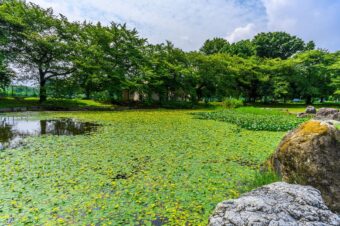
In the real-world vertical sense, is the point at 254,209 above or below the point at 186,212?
above

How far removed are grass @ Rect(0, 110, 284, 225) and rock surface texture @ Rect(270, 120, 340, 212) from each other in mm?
593

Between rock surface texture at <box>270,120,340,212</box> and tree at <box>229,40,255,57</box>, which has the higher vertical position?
tree at <box>229,40,255,57</box>

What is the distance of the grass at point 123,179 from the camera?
12.3 ft

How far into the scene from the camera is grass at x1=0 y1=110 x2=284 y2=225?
3.73 meters

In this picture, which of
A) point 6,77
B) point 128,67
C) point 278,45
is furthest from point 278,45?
point 6,77

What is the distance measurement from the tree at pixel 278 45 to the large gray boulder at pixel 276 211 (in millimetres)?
41452

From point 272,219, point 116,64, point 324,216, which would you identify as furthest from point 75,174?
point 116,64

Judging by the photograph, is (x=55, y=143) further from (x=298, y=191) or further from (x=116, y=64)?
(x=116, y=64)

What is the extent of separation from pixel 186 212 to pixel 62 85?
2237 centimetres

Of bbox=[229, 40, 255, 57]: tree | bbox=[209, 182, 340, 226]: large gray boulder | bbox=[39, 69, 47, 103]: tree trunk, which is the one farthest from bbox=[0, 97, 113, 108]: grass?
bbox=[229, 40, 255, 57]: tree

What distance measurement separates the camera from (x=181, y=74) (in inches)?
1115

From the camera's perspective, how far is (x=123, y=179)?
5168 millimetres

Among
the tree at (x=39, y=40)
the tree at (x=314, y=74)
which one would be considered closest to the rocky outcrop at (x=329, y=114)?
the tree at (x=314, y=74)

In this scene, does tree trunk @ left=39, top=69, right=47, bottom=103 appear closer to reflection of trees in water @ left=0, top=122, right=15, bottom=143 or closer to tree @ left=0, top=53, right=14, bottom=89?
tree @ left=0, top=53, right=14, bottom=89
